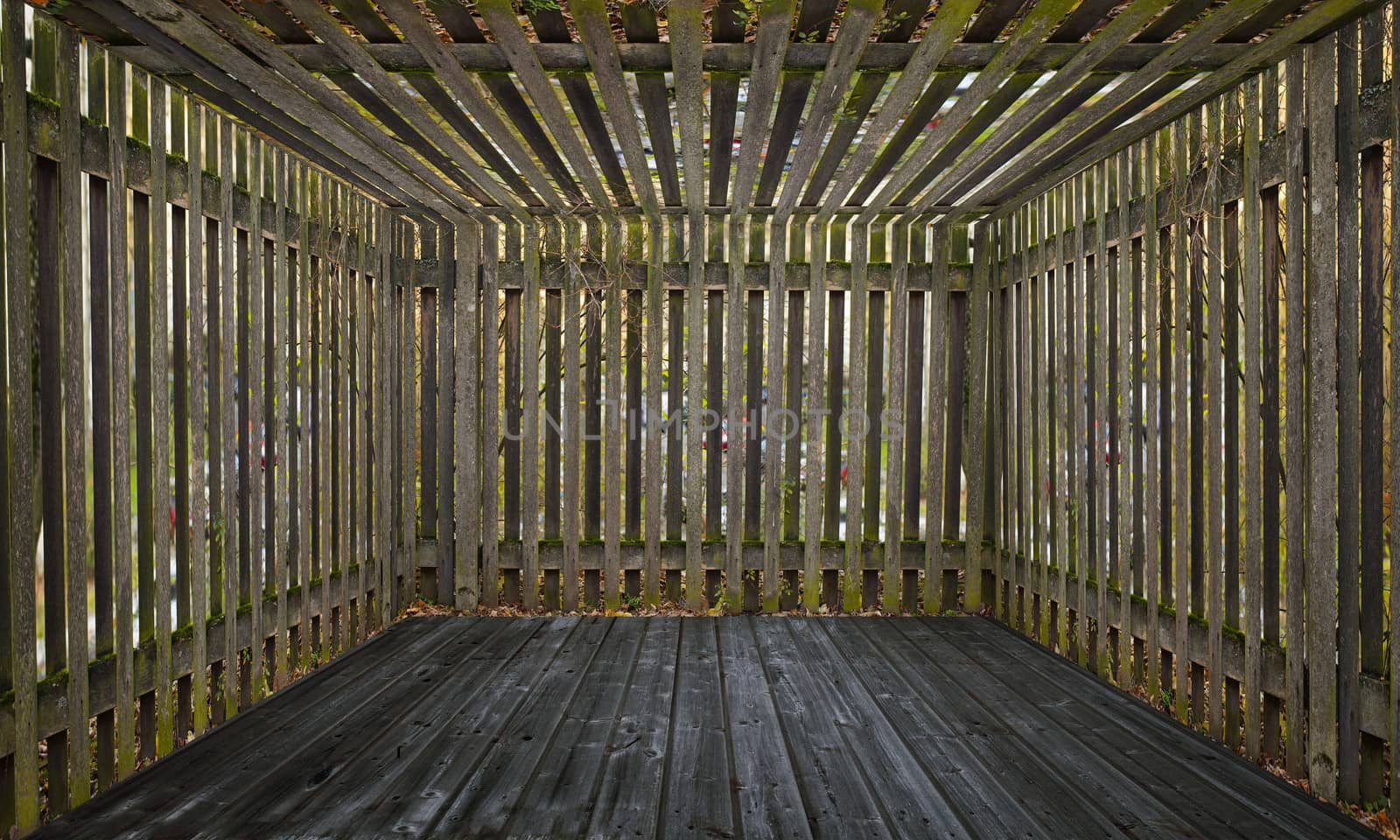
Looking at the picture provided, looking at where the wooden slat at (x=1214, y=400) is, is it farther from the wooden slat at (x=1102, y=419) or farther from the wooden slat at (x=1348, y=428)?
the wooden slat at (x=1102, y=419)

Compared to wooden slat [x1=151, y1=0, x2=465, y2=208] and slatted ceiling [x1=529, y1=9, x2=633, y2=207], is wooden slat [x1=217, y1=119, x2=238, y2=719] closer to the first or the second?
wooden slat [x1=151, y1=0, x2=465, y2=208]

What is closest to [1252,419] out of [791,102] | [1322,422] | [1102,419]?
[1322,422]

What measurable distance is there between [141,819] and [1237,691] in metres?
3.38

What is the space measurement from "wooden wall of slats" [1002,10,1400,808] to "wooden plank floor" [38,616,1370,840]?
0.89 ft

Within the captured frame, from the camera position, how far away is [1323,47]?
7.06ft

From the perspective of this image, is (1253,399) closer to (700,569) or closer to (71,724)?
(700,569)

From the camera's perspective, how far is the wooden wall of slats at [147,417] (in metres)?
1.91

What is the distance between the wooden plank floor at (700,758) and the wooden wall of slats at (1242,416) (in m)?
0.27

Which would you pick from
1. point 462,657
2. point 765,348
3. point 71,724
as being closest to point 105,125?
point 71,724

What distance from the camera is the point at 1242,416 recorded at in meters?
2.51

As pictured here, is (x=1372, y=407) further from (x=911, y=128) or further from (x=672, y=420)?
(x=672, y=420)

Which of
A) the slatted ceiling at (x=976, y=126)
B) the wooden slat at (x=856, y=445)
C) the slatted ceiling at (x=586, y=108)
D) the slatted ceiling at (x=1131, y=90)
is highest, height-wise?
the slatted ceiling at (x=586, y=108)

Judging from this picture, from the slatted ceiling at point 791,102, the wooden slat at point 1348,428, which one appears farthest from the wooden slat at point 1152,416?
the slatted ceiling at point 791,102

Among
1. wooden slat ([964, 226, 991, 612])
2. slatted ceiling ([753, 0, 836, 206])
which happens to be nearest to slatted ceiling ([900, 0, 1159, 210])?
slatted ceiling ([753, 0, 836, 206])
